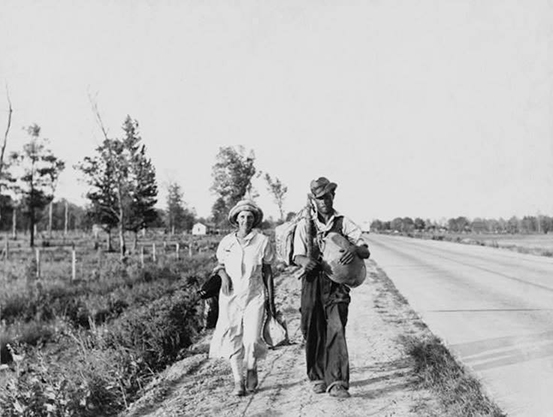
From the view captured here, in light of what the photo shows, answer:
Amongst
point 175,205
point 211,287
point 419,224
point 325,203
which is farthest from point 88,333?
point 419,224

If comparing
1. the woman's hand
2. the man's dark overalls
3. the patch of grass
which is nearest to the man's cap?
the man's dark overalls

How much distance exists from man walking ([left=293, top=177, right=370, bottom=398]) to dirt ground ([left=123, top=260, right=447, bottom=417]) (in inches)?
Answer: 10.4

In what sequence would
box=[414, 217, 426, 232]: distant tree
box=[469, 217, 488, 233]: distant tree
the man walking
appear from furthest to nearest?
1. box=[414, 217, 426, 232]: distant tree
2. box=[469, 217, 488, 233]: distant tree
3. the man walking

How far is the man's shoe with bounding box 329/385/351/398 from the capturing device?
15.3 ft

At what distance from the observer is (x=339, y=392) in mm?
4668

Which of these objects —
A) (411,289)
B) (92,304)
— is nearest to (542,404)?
(411,289)

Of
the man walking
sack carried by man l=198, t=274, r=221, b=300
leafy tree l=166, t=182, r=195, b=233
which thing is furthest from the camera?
leafy tree l=166, t=182, r=195, b=233

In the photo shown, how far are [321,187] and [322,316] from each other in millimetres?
1241

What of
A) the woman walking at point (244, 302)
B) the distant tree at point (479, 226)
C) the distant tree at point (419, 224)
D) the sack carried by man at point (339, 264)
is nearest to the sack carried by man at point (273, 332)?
the woman walking at point (244, 302)

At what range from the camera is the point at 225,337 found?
494cm

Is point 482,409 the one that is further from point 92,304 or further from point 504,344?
point 92,304

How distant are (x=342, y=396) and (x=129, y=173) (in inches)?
1302

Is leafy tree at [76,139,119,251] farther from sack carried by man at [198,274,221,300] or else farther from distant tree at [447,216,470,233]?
distant tree at [447,216,470,233]

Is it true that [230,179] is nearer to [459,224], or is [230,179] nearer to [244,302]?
[244,302]
